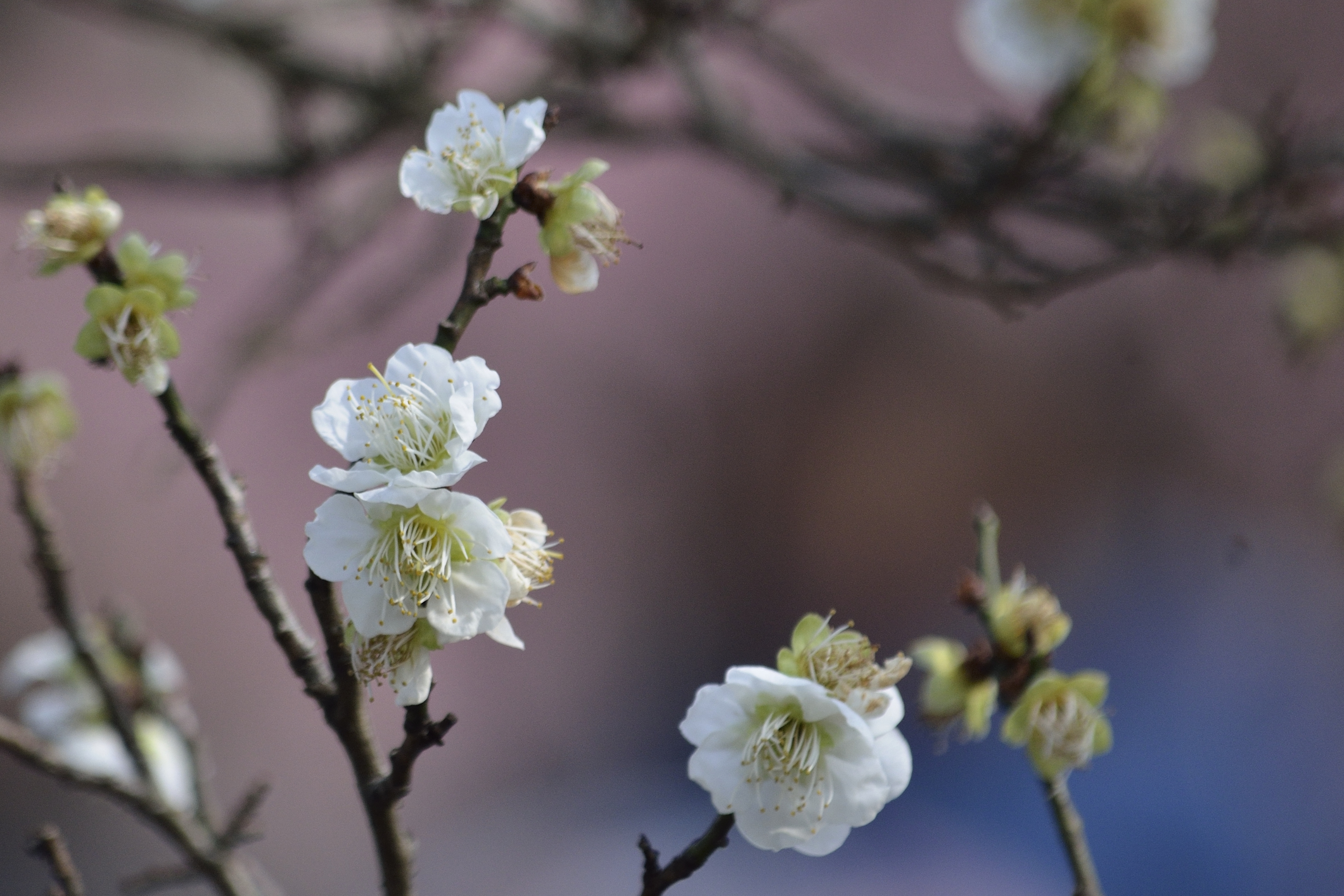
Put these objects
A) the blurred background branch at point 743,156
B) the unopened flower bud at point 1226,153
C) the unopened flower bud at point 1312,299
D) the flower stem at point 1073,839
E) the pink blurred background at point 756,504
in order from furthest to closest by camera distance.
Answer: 1. the pink blurred background at point 756,504
2. the unopened flower bud at point 1226,153
3. the unopened flower bud at point 1312,299
4. the blurred background branch at point 743,156
5. the flower stem at point 1073,839

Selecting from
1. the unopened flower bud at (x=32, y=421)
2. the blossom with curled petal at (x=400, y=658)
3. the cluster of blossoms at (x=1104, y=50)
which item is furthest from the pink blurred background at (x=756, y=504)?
the blossom with curled petal at (x=400, y=658)

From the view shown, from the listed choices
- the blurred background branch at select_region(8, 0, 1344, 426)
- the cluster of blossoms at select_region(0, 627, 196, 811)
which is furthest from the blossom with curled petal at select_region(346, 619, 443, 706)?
the blurred background branch at select_region(8, 0, 1344, 426)

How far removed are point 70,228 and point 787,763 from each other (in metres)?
0.50

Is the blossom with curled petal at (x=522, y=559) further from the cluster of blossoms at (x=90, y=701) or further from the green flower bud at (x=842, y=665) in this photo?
the cluster of blossoms at (x=90, y=701)

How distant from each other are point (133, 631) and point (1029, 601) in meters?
0.74

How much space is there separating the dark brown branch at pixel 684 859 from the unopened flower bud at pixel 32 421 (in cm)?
50

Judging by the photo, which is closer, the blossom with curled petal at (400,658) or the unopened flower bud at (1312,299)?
the blossom with curled petal at (400,658)

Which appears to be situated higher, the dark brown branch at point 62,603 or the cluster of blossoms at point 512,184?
the cluster of blossoms at point 512,184

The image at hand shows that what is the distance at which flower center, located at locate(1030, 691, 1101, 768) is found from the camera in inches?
23.4

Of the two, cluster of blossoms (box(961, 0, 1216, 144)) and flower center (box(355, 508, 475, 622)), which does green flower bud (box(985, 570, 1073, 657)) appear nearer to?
flower center (box(355, 508, 475, 622))

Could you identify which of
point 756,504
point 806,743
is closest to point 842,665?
point 806,743

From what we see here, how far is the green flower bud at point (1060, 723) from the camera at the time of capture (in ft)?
1.96

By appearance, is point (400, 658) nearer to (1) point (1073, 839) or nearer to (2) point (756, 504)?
(1) point (1073, 839)

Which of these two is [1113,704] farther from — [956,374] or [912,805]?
[956,374]
